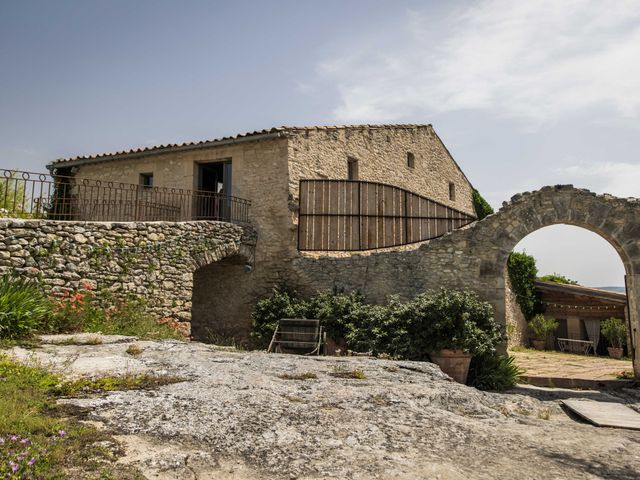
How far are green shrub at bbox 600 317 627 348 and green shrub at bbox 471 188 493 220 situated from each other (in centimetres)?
716

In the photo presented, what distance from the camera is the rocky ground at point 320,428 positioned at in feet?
12.3

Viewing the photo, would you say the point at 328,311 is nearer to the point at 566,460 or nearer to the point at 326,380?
the point at 326,380

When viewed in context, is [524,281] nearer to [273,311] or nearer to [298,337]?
[273,311]

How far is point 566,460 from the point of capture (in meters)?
4.26

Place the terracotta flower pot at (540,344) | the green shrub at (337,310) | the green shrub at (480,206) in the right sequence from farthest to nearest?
the green shrub at (480,206) < the terracotta flower pot at (540,344) < the green shrub at (337,310)

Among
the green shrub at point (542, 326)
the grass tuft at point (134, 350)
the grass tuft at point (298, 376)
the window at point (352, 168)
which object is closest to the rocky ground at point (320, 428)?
the grass tuft at point (298, 376)

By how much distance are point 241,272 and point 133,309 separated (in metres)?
3.82

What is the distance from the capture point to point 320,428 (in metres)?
4.52

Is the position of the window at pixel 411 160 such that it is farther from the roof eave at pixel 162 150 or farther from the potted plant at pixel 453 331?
the potted plant at pixel 453 331

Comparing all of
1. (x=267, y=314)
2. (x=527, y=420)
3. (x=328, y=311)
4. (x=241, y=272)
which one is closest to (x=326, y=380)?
(x=527, y=420)

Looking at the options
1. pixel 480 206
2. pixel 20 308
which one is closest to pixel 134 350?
pixel 20 308

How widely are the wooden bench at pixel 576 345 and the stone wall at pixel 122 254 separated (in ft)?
40.3

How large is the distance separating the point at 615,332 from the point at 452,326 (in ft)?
32.0

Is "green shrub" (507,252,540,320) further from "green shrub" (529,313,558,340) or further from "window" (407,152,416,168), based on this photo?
"window" (407,152,416,168)
